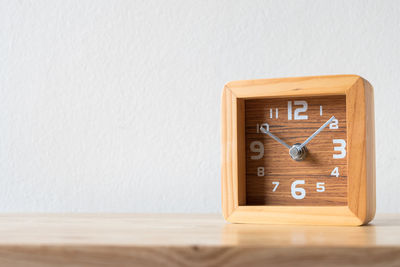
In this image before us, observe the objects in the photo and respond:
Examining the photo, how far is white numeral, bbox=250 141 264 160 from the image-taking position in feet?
3.05

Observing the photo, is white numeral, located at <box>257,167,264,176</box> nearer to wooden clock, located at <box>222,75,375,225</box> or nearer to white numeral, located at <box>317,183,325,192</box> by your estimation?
wooden clock, located at <box>222,75,375,225</box>

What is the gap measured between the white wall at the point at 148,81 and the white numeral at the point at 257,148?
31cm

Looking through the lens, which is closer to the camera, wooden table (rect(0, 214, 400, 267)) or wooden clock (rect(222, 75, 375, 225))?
wooden table (rect(0, 214, 400, 267))

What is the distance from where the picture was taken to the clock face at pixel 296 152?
34.5 inches

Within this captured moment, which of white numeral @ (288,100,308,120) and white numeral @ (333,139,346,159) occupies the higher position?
white numeral @ (288,100,308,120)

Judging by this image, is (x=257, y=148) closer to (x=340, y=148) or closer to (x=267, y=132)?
(x=267, y=132)

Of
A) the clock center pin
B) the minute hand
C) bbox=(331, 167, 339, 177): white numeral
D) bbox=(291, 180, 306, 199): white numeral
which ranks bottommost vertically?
bbox=(291, 180, 306, 199): white numeral

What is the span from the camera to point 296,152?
88 centimetres

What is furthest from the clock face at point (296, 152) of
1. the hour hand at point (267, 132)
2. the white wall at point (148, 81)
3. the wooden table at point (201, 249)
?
the white wall at point (148, 81)

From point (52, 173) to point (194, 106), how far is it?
425mm

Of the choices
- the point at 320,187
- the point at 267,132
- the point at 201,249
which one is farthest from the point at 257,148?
the point at 201,249

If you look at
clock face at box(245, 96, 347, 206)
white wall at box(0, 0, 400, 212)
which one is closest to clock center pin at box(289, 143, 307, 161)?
clock face at box(245, 96, 347, 206)

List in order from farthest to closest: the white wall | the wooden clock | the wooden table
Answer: the white wall → the wooden clock → the wooden table

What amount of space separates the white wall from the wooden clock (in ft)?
1.03
